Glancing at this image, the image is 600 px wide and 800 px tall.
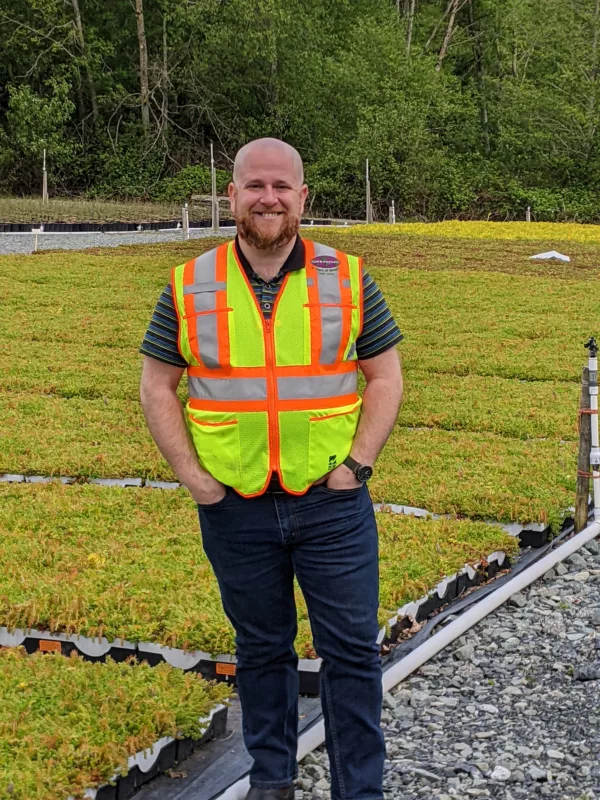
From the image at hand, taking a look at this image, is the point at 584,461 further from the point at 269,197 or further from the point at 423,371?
the point at 423,371

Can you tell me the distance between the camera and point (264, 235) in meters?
2.98

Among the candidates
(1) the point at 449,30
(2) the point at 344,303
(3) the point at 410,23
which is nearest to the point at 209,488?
(2) the point at 344,303

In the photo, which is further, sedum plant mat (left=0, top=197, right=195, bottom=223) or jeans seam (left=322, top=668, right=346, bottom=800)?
sedum plant mat (left=0, top=197, right=195, bottom=223)

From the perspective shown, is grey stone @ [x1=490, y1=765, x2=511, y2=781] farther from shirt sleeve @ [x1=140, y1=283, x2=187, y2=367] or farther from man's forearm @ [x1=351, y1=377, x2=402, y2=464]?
shirt sleeve @ [x1=140, y1=283, x2=187, y2=367]

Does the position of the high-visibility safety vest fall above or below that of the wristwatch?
above

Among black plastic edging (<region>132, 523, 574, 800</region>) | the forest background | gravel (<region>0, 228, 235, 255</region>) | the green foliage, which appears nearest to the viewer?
black plastic edging (<region>132, 523, 574, 800</region>)

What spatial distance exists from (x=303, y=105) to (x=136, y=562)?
147ft

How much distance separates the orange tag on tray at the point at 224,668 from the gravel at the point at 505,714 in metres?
0.62

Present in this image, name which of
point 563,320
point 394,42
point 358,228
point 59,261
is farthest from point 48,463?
point 394,42

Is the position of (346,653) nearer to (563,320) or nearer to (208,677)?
(208,677)

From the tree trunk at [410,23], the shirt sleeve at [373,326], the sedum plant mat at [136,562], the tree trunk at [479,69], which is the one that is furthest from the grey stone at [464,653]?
the tree trunk at [410,23]

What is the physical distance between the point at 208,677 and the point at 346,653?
4.87ft

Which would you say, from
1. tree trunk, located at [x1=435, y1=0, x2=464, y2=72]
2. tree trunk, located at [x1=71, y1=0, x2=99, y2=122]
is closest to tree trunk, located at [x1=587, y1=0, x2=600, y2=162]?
tree trunk, located at [x1=435, y1=0, x2=464, y2=72]

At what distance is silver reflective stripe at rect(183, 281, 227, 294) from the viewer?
303cm
